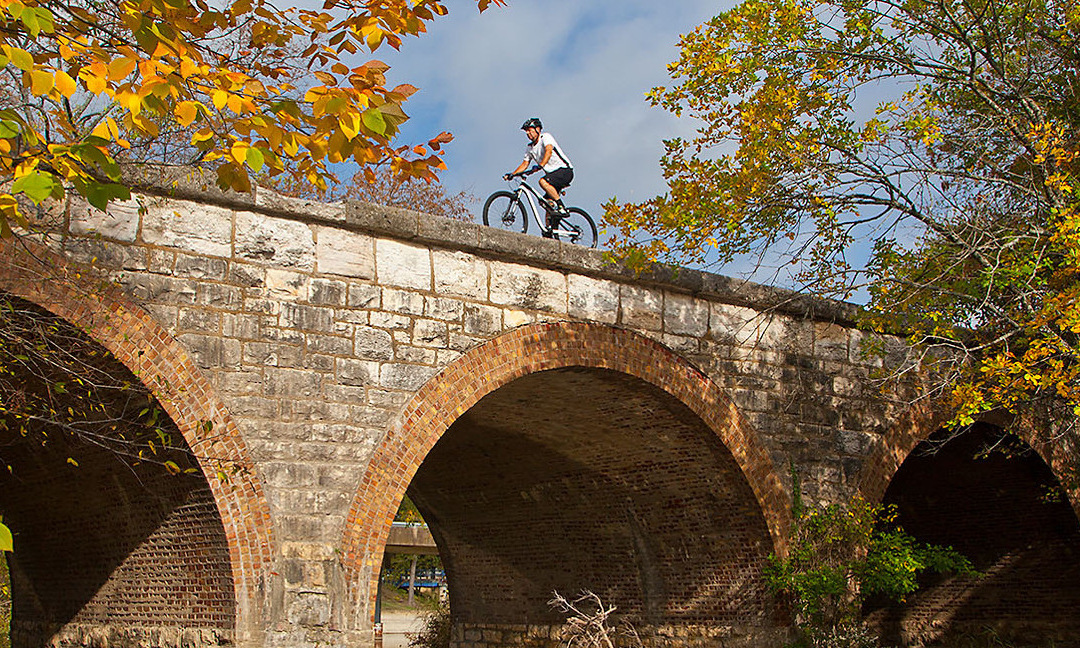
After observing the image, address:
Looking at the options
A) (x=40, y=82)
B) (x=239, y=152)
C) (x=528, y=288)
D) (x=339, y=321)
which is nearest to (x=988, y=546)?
(x=528, y=288)

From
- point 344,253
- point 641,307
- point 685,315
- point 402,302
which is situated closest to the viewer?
point 344,253

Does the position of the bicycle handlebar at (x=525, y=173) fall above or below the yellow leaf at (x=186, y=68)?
above

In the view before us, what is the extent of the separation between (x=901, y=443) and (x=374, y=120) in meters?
8.59

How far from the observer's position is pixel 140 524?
833cm

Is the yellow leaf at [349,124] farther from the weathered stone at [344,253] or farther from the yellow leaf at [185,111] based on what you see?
the weathered stone at [344,253]

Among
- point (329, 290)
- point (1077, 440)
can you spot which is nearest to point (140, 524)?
point (329, 290)

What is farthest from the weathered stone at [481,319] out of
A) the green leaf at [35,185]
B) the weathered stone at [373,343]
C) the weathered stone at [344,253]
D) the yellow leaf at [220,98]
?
the green leaf at [35,185]

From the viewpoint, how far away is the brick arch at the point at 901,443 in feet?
36.4

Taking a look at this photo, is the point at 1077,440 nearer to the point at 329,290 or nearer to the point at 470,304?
the point at 470,304

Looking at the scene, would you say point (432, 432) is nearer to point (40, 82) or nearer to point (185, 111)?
point (185, 111)

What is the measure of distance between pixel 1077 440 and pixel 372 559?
8.63 meters

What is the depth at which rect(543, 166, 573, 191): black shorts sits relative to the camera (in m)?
10.6

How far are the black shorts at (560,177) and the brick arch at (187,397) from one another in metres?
4.36

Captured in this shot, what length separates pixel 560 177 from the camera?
421 inches
